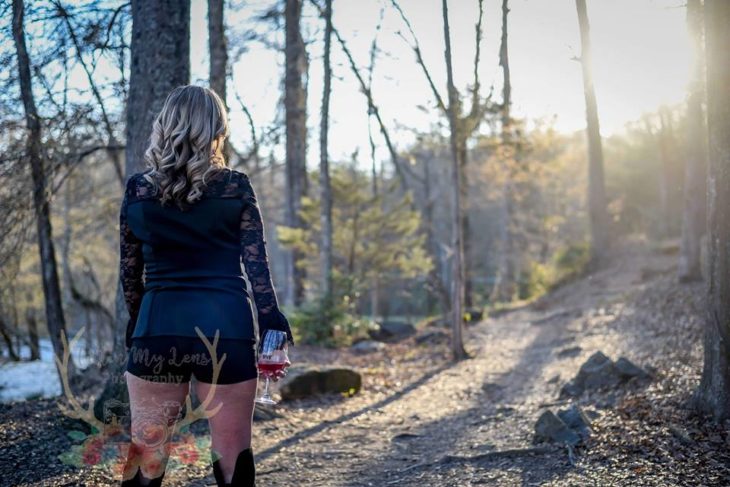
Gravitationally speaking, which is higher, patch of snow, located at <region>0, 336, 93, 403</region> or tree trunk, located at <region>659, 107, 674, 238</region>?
tree trunk, located at <region>659, 107, 674, 238</region>

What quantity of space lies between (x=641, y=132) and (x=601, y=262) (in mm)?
13639

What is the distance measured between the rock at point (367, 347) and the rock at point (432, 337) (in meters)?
1.12

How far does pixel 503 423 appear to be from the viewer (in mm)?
6281

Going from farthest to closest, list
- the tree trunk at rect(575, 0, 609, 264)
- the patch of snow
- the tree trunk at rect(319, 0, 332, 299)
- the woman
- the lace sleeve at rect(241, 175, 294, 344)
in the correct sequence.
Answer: the tree trunk at rect(575, 0, 609, 264)
the tree trunk at rect(319, 0, 332, 299)
the patch of snow
the lace sleeve at rect(241, 175, 294, 344)
the woman

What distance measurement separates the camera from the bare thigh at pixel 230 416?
2.35 m

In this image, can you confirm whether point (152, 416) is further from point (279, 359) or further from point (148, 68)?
point (148, 68)

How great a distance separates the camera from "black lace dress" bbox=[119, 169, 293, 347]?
2.36 m

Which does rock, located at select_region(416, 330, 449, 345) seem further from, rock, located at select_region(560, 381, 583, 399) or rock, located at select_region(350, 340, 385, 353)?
rock, located at select_region(560, 381, 583, 399)

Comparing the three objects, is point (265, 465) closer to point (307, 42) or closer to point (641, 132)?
point (307, 42)

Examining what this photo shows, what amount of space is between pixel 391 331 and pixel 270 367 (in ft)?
43.0

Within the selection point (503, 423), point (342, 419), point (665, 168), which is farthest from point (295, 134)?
point (665, 168)

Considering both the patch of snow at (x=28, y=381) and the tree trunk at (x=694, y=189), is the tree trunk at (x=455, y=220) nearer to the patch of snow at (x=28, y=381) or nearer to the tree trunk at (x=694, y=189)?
the tree trunk at (x=694, y=189)

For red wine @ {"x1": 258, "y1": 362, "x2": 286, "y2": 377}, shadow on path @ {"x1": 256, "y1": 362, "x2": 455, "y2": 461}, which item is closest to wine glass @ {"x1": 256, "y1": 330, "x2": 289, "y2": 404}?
red wine @ {"x1": 258, "y1": 362, "x2": 286, "y2": 377}
